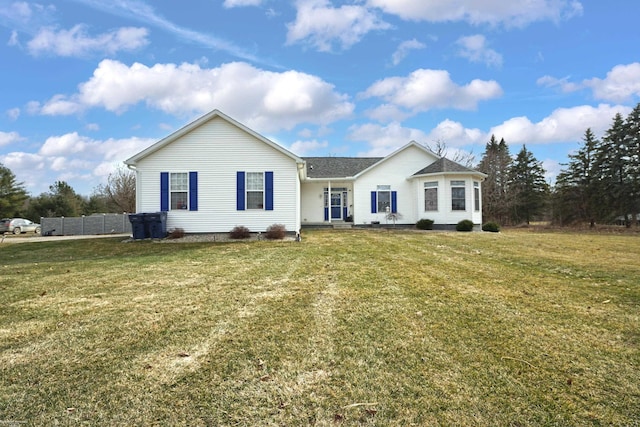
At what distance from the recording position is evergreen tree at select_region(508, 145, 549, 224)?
3650 centimetres

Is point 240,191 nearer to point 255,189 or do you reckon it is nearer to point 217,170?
point 255,189

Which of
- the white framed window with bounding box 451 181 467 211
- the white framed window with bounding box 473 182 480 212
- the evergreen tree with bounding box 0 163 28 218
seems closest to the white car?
the evergreen tree with bounding box 0 163 28 218

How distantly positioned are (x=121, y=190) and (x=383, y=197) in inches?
1120

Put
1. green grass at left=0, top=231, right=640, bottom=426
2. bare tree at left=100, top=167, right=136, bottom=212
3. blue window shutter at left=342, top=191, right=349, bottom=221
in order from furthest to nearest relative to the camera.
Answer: bare tree at left=100, top=167, right=136, bottom=212, blue window shutter at left=342, top=191, right=349, bottom=221, green grass at left=0, top=231, right=640, bottom=426

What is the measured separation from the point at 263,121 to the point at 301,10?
1129 centimetres

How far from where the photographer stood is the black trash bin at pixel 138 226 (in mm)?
13289

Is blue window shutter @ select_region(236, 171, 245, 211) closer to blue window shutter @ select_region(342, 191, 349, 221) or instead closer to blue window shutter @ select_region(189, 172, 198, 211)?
blue window shutter @ select_region(189, 172, 198, 211)

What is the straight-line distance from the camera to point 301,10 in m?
12.5

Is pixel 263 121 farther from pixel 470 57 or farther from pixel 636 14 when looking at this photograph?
pixel 636 14

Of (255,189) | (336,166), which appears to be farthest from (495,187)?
(255,189)

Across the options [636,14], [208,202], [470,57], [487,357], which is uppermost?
[470,57]

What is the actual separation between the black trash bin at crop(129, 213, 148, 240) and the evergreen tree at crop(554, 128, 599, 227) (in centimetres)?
3388

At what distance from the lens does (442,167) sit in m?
19.2

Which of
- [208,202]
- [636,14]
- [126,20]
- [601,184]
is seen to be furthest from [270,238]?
[601,184]
